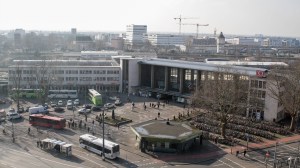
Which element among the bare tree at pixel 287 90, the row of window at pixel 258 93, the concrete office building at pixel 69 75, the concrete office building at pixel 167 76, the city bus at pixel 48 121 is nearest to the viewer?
the city bus at pixel 48 121

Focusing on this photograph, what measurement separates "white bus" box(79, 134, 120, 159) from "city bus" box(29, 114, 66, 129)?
9022 millimetres

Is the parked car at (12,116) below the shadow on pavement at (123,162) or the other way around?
the other way around

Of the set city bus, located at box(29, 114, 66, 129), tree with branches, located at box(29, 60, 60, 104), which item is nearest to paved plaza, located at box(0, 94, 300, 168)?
city bus, located at box(29, 114, 66, 129)

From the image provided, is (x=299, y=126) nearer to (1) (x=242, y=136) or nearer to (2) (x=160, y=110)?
(1) (x=242, y=136)

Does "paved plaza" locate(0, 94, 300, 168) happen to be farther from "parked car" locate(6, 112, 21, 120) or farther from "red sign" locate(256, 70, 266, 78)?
"red sign" locate(256, 70, 266, 78)

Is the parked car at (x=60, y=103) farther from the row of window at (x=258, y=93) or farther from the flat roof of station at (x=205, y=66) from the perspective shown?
the row of window at (x=258, y=93)

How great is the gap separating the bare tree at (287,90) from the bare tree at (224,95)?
14.5 feet

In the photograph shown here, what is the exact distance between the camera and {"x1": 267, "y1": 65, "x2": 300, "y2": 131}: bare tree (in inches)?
1956

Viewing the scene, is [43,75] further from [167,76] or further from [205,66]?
[205,66]

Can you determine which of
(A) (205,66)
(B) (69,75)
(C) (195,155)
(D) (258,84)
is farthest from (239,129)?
(B) (69,75)

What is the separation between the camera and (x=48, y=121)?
50062mm

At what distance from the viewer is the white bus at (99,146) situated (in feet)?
122

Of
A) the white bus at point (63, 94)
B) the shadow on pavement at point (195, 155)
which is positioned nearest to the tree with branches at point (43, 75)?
the white bus at point (63, 94)

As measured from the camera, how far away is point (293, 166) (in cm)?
3500
